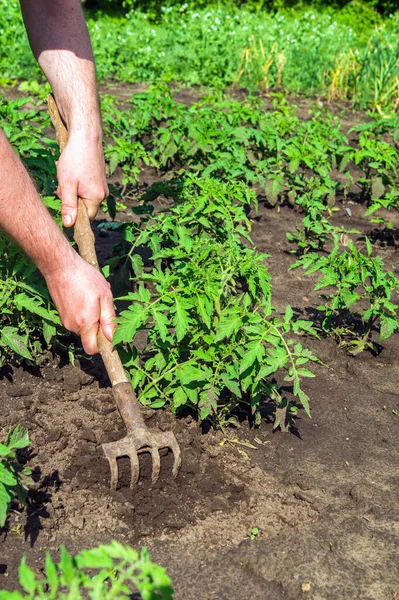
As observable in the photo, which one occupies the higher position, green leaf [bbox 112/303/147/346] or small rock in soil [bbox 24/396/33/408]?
green leaf [bbox 112/303/147/346]

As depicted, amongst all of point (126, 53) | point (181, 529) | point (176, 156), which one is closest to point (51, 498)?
point (181, 529)

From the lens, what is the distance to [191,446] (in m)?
2.96

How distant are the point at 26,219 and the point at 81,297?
1.10ft

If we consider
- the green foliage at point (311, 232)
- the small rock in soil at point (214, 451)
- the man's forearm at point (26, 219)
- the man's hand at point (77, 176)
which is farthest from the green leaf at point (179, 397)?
the green foliage at point (311, 232)

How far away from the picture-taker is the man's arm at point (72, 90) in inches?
119

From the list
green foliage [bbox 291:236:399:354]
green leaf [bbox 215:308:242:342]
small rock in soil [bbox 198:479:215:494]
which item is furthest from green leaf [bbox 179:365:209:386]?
A: green foliage [bbox 291:236:399:354]

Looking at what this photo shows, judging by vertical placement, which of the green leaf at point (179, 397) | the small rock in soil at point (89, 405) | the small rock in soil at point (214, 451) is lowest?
the small rock in soil at point (214, 451)

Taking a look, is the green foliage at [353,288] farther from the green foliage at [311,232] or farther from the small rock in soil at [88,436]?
the small rock in soil at [88,436]

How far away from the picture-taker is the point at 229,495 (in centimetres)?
279

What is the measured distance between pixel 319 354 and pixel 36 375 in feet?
4.62

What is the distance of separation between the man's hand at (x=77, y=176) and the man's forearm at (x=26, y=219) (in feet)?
1.59

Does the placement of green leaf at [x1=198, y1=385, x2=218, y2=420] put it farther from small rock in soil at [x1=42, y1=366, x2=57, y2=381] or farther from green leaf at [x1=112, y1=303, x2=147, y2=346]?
small rock in soil at [x1=42, y1=366, x2=57, y2=381]

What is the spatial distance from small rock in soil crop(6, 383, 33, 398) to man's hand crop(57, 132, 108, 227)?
2.43ft

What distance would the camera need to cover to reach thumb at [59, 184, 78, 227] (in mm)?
3023
